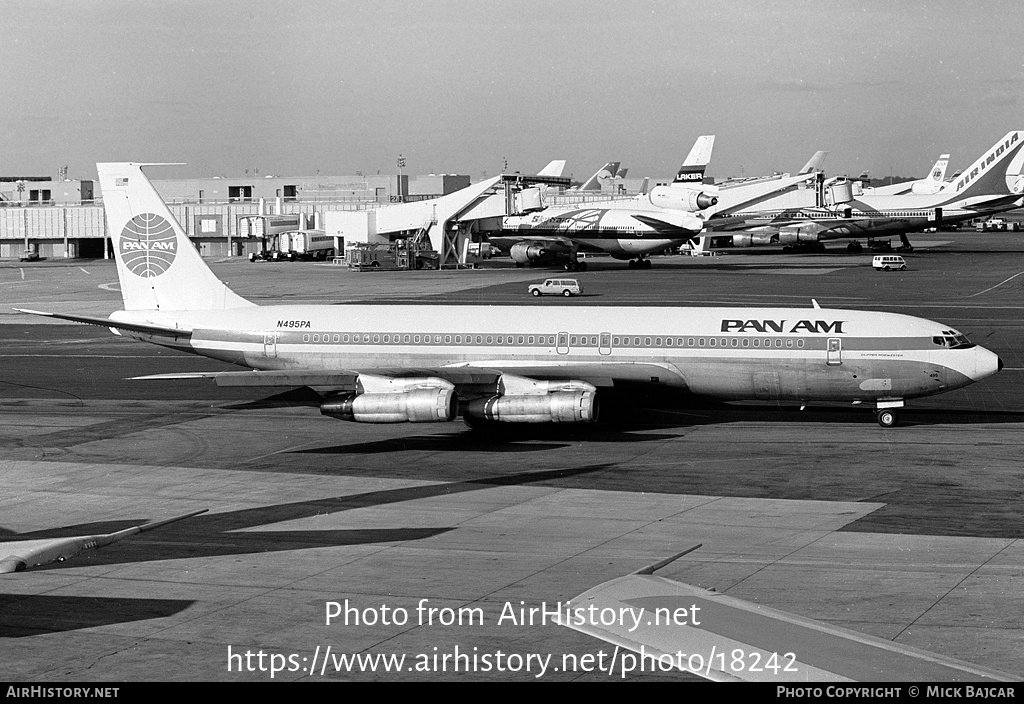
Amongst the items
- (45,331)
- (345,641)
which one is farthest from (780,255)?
(345,641)

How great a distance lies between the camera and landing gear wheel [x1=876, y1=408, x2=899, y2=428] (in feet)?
120

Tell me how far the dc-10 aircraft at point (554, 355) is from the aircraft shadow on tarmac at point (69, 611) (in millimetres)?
15083

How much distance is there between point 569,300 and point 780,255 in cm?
6729

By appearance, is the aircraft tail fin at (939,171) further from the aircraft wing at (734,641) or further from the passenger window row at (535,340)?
the aircraft wing at (734,641)

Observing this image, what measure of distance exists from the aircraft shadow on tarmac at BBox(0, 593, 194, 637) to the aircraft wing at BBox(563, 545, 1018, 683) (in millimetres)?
10731

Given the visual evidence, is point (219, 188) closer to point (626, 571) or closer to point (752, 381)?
point (752, 381)

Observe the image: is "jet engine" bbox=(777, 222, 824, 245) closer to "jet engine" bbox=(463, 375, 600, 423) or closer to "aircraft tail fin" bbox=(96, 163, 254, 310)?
"aircraft tail fin" bbox=(96, 163, 254, 310)

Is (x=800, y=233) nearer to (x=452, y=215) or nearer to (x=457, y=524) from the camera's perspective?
(x=452, y=215)

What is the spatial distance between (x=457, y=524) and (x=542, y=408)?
30.5ft

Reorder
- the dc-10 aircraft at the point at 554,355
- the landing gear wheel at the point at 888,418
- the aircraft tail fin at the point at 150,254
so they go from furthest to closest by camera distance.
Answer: the aircraft tail fin at the point at 150,254
the landing gear wheel at the point at 888,418
the dc-10 aircraft at the point at 554,355

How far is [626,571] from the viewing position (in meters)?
21.3

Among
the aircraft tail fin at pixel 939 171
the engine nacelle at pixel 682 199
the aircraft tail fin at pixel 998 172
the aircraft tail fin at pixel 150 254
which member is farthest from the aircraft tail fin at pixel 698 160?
the aircraft tail fin at pixel 150 254

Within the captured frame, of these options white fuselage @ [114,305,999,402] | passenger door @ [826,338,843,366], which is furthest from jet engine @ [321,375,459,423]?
passenger door @ [826,338,843,366]

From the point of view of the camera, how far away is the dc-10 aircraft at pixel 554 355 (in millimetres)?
34969
